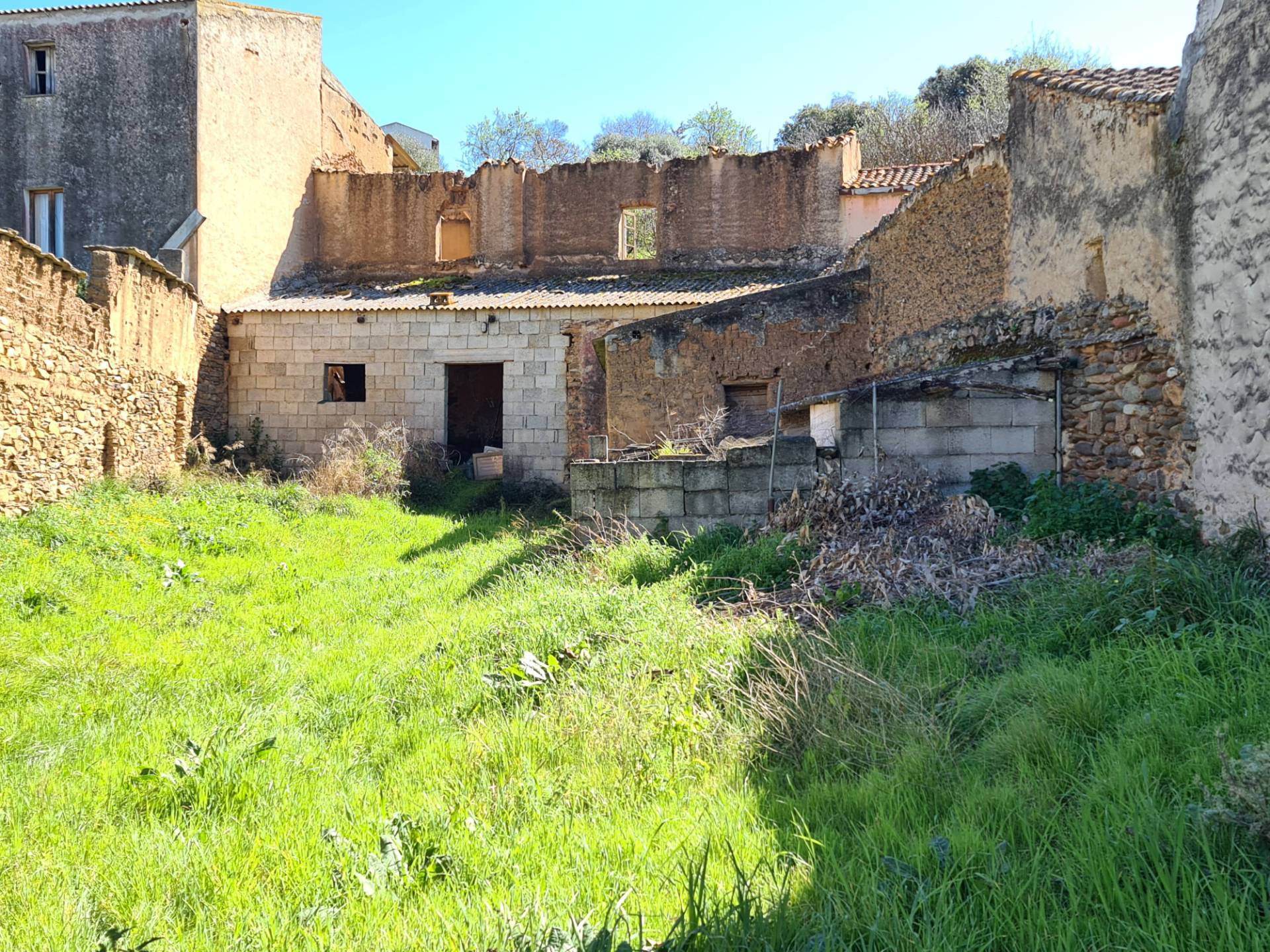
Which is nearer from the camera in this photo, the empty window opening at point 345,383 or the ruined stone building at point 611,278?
the ruined stone building at point 611,278

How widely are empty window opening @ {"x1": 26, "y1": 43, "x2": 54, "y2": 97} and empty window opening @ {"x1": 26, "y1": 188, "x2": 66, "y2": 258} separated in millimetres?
2012

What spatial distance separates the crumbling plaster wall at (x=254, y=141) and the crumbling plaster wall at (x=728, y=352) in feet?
32.2

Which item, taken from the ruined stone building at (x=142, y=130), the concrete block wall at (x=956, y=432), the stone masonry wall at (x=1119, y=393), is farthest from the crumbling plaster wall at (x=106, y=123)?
the stone masonry wall at (x=1119, y=393)

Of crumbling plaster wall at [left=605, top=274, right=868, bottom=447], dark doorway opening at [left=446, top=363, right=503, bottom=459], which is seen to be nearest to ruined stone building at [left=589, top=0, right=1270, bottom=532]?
crumbling plaster wall at [left=605, top=274, right=868, bottom=447]

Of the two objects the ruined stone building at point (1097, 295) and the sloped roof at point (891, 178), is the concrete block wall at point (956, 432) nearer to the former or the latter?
the ruined stone building at point (1097, 295)

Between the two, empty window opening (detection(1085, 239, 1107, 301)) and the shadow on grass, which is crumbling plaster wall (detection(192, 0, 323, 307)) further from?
the shadow on grass

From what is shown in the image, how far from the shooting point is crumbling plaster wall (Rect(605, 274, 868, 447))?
493 inches

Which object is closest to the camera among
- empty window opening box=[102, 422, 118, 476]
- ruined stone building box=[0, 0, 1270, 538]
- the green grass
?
the green grass

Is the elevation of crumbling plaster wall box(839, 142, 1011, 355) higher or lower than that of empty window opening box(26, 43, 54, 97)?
lower

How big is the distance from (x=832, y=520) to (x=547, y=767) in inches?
156

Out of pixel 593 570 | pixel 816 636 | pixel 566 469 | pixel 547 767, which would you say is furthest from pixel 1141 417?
pixel 566 469

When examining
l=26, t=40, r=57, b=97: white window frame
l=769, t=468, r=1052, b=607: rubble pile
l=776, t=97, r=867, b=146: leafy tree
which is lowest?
l=769, t=468, r=1052, b=607: rubble pile

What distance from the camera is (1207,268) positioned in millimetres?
5863

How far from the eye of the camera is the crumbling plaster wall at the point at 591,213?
1866cm
